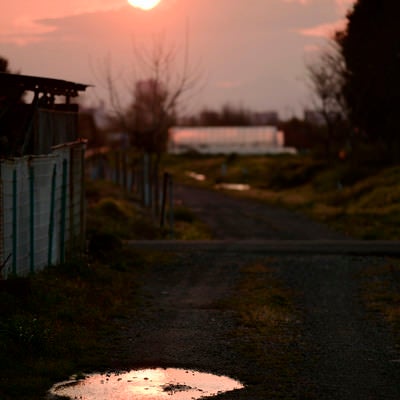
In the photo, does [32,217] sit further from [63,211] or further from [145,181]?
[145,181]

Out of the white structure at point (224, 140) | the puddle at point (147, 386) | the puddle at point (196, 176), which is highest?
the white structure at point (224, 140)

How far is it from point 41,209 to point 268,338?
549 cm

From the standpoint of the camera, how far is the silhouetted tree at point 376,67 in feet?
158

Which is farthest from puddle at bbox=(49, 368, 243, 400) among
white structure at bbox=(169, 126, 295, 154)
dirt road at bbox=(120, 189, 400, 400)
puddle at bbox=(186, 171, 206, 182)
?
white structure at bbox=(169, 126, 295, 154)

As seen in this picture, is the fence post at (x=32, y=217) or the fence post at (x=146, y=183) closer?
the fence post at (x=32, y=217)

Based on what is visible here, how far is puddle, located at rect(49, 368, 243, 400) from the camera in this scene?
9.48 metres

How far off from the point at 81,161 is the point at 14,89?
376 centimetres

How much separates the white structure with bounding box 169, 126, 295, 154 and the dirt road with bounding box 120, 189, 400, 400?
254ft

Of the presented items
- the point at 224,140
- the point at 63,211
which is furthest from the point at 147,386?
the point at 224,140

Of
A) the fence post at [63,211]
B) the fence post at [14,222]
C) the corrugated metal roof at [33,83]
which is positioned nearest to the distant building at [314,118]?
the fence post at [63,211]

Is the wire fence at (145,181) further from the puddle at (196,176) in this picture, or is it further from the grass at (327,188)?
the puddle at (196,176)

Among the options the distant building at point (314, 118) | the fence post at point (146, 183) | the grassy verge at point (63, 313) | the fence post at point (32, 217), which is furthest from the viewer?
the distant building at point (314, 118)

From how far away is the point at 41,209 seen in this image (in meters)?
16.5

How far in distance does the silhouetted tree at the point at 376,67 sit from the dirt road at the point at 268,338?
27207mm
